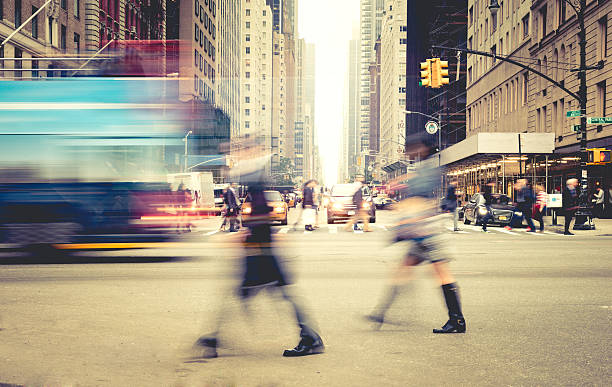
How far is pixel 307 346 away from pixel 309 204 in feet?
56.1

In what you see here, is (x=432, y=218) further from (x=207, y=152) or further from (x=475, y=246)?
(x=207, y=152)

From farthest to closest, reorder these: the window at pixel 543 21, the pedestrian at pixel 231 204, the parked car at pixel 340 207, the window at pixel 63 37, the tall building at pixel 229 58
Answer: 1. the tall building at pixel 229 58
2. the window at pixel 543 21
3. the window at pixel 63 37
4. the parked car at pixel 340 207
5. the pedestrian at pixel 231 204

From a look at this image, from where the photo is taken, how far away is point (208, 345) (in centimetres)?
558

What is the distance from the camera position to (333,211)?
26203 mm

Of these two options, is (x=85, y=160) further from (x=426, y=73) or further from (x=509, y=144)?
(x=509, y=144)

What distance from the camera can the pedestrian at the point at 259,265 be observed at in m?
5.48

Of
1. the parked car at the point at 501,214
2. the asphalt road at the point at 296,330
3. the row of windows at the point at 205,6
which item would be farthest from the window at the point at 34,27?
the row of windows at the point at 205,6

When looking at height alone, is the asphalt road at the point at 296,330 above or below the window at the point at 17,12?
below

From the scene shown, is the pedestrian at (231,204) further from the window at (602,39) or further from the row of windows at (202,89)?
the row of windows at (202,89)

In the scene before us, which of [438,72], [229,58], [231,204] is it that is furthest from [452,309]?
Answer: [229,58]

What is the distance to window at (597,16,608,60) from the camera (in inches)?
1290

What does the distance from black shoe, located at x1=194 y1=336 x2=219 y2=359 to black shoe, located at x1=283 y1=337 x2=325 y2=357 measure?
666 mm

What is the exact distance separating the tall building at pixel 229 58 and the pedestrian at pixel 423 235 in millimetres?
88069

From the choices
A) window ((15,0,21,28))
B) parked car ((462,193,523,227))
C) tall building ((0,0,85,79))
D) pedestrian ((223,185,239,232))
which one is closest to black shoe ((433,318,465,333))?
pedestrian ((223,185,239,232))
